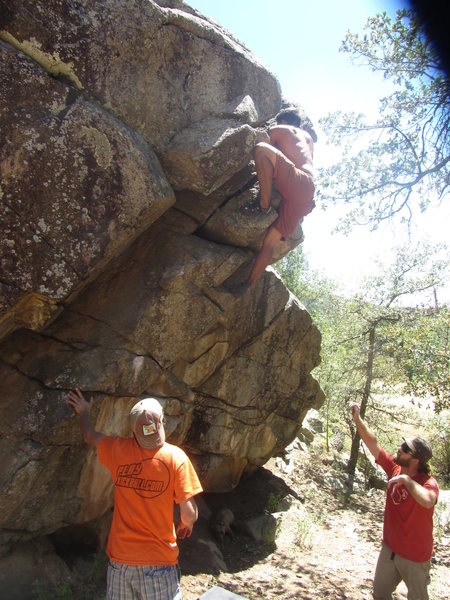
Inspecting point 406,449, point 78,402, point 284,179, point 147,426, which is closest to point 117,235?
point 78,402

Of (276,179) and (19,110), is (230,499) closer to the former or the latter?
(276,179)

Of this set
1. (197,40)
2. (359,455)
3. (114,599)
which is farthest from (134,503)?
(359,455)

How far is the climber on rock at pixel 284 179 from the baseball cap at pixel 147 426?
128 inches

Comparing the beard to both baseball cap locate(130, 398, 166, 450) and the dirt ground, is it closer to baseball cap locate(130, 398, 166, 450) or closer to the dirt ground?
baseball cap locate(130, 398, 166, 450)

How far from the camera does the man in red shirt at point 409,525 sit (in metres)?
4.08

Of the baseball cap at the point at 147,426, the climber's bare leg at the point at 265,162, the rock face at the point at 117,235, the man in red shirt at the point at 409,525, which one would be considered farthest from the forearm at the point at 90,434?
the climber's bare leg at the point at 265,162

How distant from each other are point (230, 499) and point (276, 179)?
18.3ft

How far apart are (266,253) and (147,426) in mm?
3719

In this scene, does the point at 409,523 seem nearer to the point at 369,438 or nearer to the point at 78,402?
the point at 369,438

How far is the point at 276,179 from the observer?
19.9 ft

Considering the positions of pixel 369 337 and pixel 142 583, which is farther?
pixel 369 337

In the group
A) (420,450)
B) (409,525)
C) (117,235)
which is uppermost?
(117,235)

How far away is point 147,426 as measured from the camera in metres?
3.16

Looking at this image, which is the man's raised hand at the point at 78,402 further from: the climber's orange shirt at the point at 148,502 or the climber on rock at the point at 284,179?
the climber on rock at the point at 284,179
